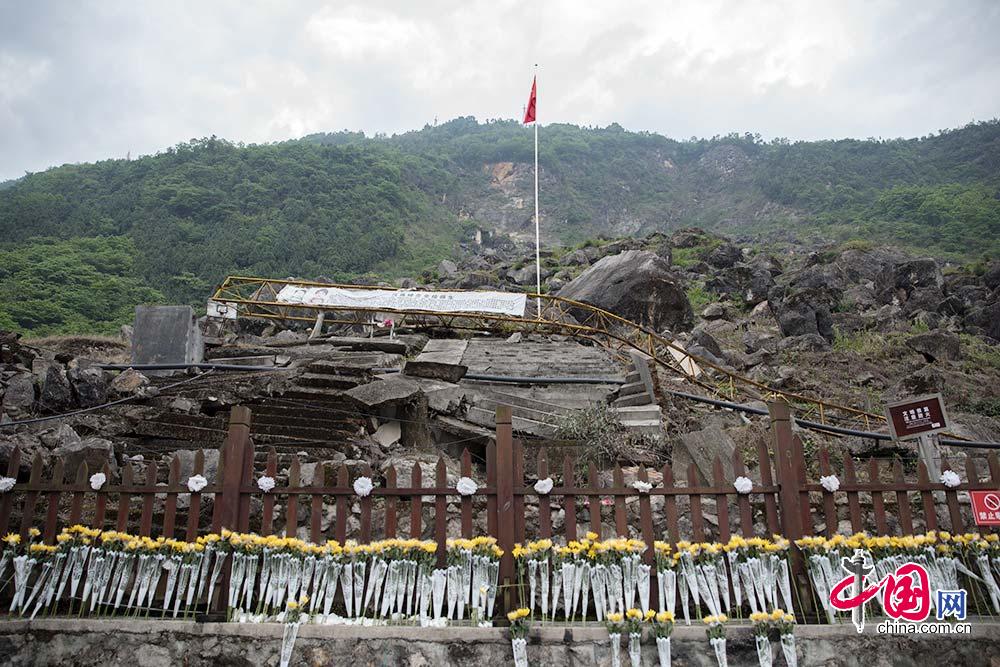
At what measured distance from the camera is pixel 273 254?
37.0m

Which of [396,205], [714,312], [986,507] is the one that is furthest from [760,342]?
[396,205]

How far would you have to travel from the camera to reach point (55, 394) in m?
8.55

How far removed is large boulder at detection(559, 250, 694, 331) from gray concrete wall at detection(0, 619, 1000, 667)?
1388 centimetres

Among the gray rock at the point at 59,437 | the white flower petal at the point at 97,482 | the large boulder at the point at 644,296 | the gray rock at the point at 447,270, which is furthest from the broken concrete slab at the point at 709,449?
the gray rock at the point at 447,270

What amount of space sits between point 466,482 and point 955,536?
358cm

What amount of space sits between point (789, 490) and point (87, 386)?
28.3ft

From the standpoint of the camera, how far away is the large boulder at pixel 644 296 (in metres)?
18.8

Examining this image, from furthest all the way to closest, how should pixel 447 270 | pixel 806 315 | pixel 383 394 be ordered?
pixel 447 270 → pixel 806 315 → pixel 383 394

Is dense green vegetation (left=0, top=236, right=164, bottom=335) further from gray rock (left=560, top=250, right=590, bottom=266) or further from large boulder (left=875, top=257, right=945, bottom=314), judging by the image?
large boulder (left=875, top=257, right=945, bottom=314)

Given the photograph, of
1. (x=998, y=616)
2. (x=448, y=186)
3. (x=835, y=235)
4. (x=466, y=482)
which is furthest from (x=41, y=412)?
(x=448, y=186)

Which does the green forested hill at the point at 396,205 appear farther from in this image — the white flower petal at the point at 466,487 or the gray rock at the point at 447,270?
the white flower petal at the point at 466,487

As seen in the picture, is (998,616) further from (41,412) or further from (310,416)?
(41,412)

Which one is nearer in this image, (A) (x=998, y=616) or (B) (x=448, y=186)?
(A) (x=998, y=616)

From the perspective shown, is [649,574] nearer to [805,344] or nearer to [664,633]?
[664,633]
